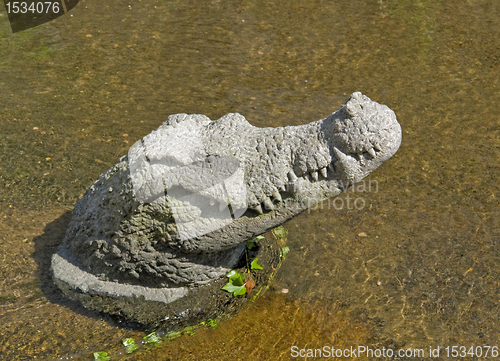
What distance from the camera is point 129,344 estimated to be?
3695mm

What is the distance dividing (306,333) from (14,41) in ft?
20.2

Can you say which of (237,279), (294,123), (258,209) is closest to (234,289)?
(237,279)

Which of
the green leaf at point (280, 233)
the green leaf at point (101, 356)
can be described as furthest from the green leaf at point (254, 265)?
the green leaf at point (101, 356)

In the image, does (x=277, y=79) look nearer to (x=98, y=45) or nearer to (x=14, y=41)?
(x=98, y=45)

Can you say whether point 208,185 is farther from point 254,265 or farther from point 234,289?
point 254,265

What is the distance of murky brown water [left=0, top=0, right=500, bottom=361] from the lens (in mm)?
3826

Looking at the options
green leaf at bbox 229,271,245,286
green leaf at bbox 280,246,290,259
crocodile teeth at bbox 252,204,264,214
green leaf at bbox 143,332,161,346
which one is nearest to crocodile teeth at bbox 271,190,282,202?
crocodile teeth at bbox 252,204,264,214
